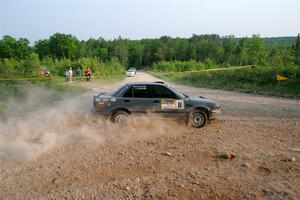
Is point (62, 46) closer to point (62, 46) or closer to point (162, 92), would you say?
point (62, 46)

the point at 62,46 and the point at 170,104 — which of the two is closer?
the point at 170,104

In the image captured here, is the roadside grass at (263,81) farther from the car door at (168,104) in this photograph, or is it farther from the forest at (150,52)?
the forest at (150,52)

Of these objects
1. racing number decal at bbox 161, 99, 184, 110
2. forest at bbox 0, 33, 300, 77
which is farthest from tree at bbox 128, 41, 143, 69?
racing number decal at bbox 161, 99, 184, 110

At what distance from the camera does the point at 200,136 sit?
7.79 meters

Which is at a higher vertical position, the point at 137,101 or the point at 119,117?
the point at 137,101

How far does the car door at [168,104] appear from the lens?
8.59 m

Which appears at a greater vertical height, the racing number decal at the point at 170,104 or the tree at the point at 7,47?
the tree at the point at 7,47

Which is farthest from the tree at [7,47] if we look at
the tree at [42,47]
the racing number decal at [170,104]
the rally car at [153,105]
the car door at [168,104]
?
the racing number decal at [170,104]

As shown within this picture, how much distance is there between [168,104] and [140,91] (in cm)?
97

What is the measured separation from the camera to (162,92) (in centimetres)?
874

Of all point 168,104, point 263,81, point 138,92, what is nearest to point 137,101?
point 138,92

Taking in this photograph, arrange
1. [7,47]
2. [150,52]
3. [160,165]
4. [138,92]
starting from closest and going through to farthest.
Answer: [160,165] < [138,92] < [7,47] < [150,52]

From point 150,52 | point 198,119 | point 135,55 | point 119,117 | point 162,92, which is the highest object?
point 150,52

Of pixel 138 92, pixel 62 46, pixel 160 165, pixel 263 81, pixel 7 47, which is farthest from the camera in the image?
pixel 62 46
